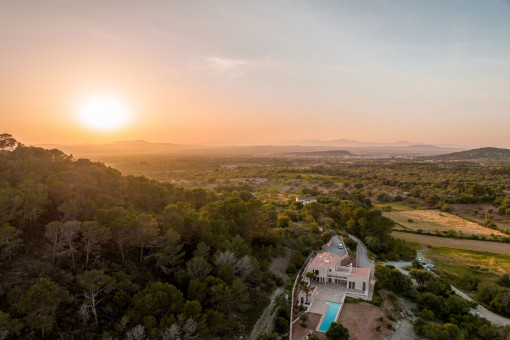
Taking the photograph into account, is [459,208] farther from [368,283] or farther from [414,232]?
[368,283]

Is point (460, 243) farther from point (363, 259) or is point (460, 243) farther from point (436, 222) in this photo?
point (363, 259)

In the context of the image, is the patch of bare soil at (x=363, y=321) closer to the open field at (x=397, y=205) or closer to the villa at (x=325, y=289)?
the villa at (x=325, y=289)

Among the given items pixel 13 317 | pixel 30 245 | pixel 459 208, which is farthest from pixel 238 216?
pixel 459 208

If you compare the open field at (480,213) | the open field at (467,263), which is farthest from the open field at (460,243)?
the open field at (480,213)

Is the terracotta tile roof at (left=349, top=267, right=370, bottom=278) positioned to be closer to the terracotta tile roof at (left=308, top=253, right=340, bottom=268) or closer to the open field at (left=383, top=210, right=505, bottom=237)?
the terracotta tile roof at (left=308, top=253, right=340, bottom=268)

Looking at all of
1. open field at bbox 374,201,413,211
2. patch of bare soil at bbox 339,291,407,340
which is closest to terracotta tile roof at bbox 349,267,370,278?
patch of bare soil at bbox 339,291,407,340

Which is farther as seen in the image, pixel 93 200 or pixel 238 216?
pixel 238 216
